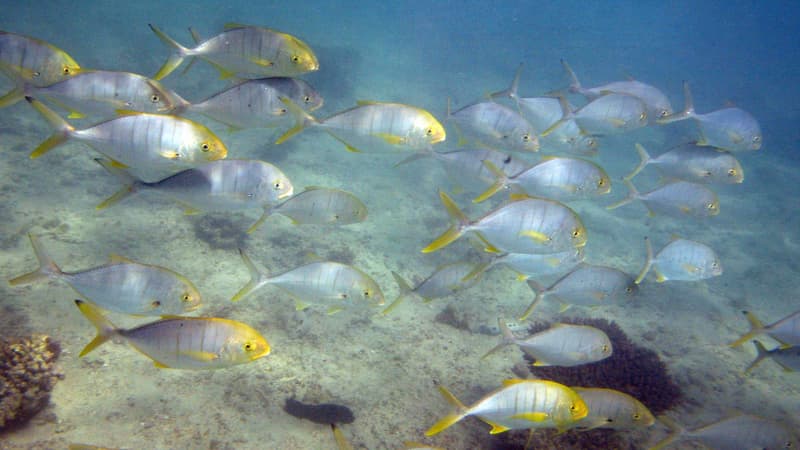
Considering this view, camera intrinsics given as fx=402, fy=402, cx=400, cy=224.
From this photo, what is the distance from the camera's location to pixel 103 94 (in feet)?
11.3

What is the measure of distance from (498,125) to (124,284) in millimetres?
4222

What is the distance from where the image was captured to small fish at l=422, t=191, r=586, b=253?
328 cm

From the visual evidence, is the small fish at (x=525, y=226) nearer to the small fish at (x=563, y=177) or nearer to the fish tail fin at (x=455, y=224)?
the fish tail fin at (x=455, y=224)

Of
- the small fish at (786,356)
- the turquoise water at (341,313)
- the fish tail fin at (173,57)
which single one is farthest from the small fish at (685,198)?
the fish tail fin at (173,57)

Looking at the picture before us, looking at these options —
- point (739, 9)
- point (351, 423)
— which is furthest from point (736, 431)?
point (739, 9)

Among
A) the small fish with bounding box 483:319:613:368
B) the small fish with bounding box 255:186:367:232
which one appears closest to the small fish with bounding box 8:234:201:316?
the small fish with bounding box 255:186:367:232

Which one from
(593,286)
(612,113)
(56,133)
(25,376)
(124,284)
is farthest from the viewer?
(612,113)

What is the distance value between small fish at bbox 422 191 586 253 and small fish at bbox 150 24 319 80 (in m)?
2.03

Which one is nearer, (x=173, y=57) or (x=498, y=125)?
(x=173, y=57)

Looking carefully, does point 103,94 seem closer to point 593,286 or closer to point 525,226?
point 525,226

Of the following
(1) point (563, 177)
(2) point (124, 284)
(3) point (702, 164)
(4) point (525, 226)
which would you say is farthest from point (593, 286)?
(2) point (124, 284)

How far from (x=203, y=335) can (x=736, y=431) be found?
4388 millimetres

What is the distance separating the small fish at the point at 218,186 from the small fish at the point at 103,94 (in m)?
0.58

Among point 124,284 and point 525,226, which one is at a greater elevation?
point 525,226
